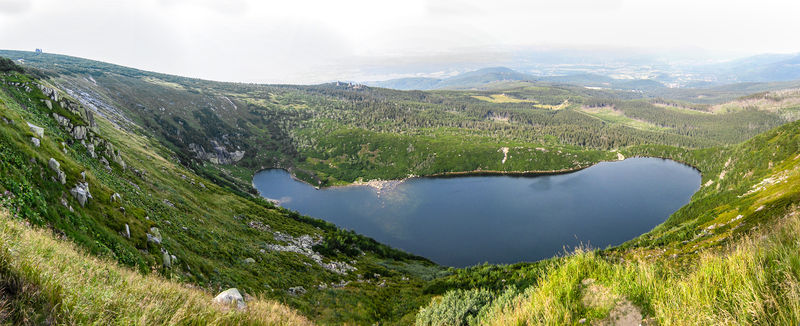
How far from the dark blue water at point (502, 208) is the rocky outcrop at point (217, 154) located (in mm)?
17550

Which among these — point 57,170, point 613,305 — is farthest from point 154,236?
point 613,305

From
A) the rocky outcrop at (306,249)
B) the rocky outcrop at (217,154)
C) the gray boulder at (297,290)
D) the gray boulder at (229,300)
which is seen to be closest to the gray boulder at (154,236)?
the gray boulder at (297,290)

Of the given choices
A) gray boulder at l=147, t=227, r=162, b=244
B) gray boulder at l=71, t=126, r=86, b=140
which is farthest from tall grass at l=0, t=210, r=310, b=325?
gray boulder at l=71, t=126, r=86, b=140

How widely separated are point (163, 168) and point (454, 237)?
243 feet

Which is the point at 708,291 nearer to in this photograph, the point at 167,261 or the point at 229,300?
the point at 229,300

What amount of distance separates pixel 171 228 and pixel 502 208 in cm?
10537

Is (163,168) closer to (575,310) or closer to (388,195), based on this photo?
(575,310)

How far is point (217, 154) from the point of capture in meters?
158

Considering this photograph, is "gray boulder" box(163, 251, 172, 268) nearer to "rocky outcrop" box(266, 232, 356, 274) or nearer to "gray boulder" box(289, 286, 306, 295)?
"gray boulder" box(289, 286, 306, 295)

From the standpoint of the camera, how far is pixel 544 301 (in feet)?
22.1

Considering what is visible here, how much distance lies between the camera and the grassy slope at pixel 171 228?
44.9 ft

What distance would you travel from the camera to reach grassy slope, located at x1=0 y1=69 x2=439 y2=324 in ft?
44.9

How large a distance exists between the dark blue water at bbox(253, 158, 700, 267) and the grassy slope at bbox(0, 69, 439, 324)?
4398cm

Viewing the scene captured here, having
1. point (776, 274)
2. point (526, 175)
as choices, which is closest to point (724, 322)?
point (776, 274)
